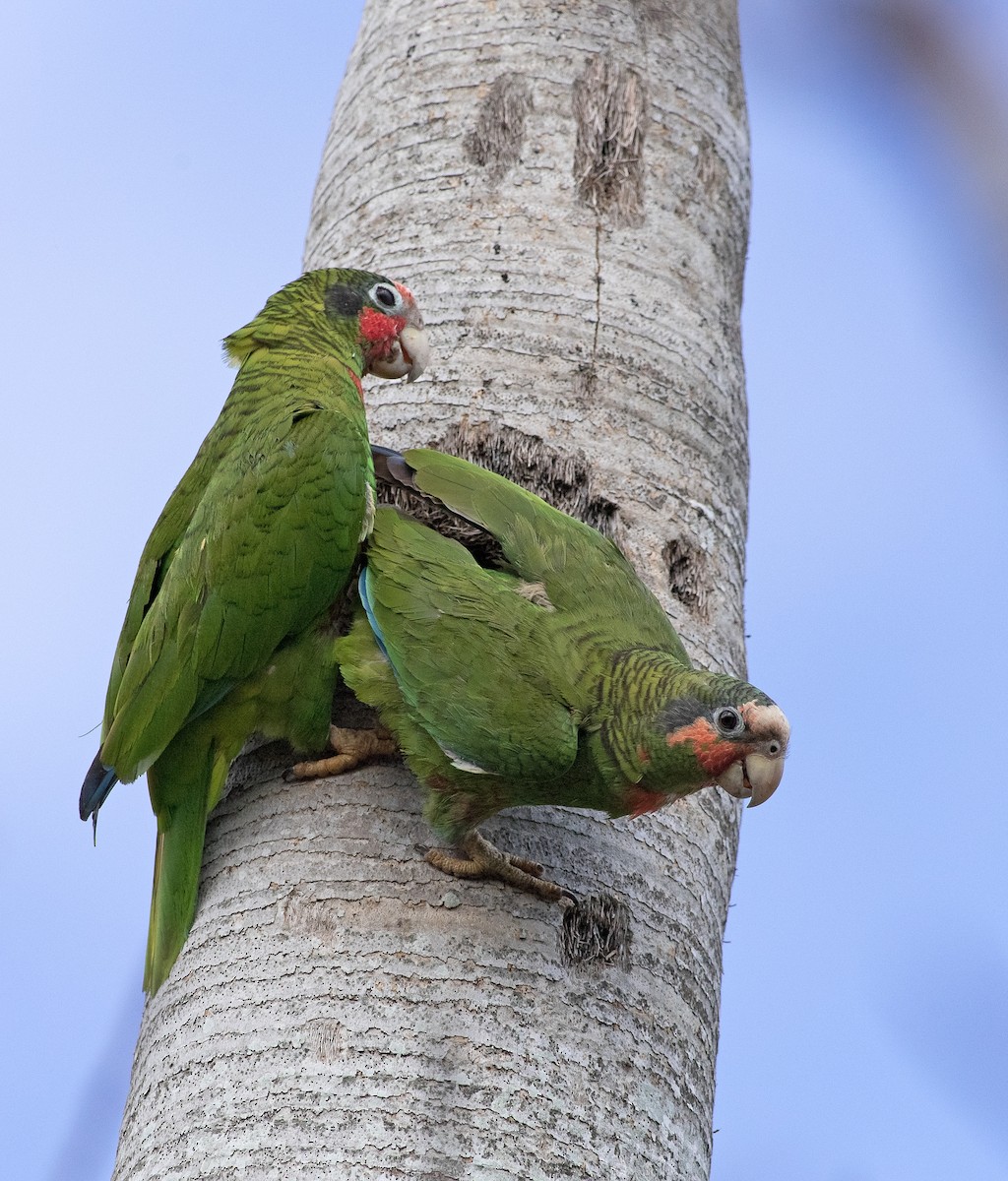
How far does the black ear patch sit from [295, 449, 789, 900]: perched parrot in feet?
1.64

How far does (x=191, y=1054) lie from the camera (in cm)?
237

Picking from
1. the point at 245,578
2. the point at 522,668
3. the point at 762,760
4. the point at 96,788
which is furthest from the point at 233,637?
the point at 762,760

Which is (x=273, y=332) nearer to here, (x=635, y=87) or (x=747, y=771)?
(x=635, y=87)

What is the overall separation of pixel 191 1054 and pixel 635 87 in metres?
2.54

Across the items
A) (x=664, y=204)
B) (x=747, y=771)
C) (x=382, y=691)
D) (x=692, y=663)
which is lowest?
(x=747, y=771)

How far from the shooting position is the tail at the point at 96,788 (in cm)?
275

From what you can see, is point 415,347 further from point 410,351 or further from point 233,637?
point 233,637

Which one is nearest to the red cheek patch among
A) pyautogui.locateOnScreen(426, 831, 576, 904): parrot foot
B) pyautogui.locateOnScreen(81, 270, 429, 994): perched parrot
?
pyautogui.locateOnScreen(426, 831, 576, 904): parrot foot

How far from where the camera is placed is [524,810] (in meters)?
2.77

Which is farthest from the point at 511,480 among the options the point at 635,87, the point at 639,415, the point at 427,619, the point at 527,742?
the point at 635,87

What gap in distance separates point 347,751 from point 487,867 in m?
0.42

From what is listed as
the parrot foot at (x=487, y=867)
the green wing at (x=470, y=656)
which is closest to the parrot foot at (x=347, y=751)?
the green wing at (x=470, y=656)

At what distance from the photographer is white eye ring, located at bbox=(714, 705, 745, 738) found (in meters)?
2.56

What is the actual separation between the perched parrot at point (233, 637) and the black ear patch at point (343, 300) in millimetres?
402
